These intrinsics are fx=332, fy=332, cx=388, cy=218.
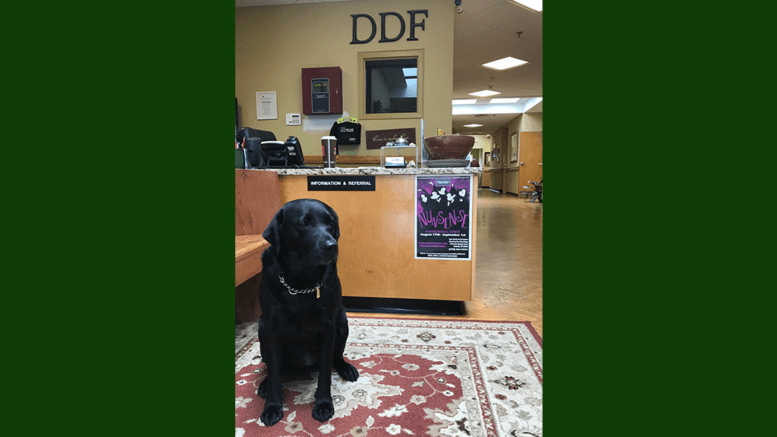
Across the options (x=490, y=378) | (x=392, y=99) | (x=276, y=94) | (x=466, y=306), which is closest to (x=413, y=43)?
(x=392, y=99)

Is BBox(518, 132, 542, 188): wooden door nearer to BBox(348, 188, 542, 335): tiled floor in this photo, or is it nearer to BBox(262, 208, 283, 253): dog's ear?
BBox(348, 188, 542, 335): tiled floor

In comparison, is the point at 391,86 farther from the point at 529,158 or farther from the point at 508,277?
the point at 529,158

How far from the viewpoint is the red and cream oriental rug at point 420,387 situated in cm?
117

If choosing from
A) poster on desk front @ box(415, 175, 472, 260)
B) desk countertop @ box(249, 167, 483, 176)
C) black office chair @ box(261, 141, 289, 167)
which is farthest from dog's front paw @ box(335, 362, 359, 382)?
black office chair @ box(261, 141, 289, 167)

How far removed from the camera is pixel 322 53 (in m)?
4.36

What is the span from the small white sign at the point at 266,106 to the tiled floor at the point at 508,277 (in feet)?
10.7

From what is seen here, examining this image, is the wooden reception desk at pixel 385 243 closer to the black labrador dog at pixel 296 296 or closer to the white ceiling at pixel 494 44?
the black labrador dog at pixel 296 296

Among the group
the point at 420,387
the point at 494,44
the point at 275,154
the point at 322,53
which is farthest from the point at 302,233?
the point at 494,44

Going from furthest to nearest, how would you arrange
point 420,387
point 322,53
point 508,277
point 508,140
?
point 508,140, point 322,53, point 508,277, point 420,387

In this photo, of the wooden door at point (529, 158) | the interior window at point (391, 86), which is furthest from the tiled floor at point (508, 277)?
the wooden door at point (529, 158)

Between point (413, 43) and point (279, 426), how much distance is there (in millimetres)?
4216

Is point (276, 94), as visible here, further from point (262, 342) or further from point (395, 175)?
point (262, 342)

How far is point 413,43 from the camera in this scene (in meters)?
4.14

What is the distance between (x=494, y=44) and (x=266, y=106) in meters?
3.99
